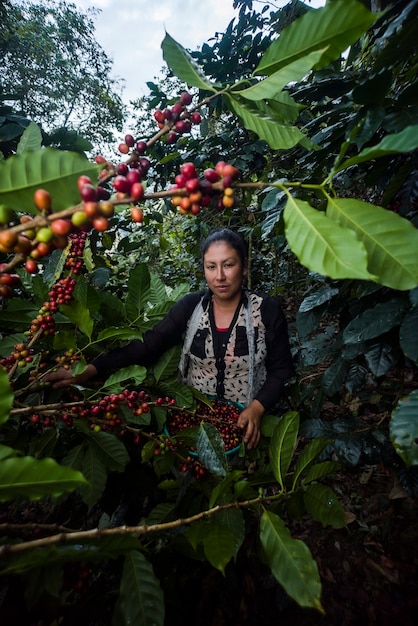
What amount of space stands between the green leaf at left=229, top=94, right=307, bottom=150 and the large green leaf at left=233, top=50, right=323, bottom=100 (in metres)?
0.04

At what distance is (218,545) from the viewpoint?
715 millimetres

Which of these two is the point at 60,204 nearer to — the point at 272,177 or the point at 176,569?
the point at 176,569

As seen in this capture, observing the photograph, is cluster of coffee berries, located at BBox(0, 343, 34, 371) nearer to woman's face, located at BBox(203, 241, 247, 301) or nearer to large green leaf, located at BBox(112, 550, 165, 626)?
large green leaf, located at BBox(112, 550, 165, 626)

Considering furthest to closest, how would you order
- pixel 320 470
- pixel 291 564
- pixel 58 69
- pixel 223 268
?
pixel 58 69, pixel 223 268, pixel 320 470, pixel 291 564

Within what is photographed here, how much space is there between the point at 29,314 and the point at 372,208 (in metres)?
1.17

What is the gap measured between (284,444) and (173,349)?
2.38 feet

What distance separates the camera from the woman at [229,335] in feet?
5.18

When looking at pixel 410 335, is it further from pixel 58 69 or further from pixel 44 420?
pixel 58 69

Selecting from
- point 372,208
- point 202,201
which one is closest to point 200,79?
point 202,201

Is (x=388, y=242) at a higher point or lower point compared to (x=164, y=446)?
higher

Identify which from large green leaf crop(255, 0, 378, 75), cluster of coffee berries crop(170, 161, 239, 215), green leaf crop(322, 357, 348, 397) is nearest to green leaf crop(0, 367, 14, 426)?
cluster of coffee berries crop(170, 161, 239, 215)

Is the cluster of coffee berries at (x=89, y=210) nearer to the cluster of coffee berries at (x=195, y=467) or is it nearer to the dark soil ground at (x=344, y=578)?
the cluster of coffee berries at (x=195, y=467)

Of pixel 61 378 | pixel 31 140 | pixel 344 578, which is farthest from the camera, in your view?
pixel 344 578

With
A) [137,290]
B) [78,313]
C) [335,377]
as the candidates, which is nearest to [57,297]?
[78,313]
